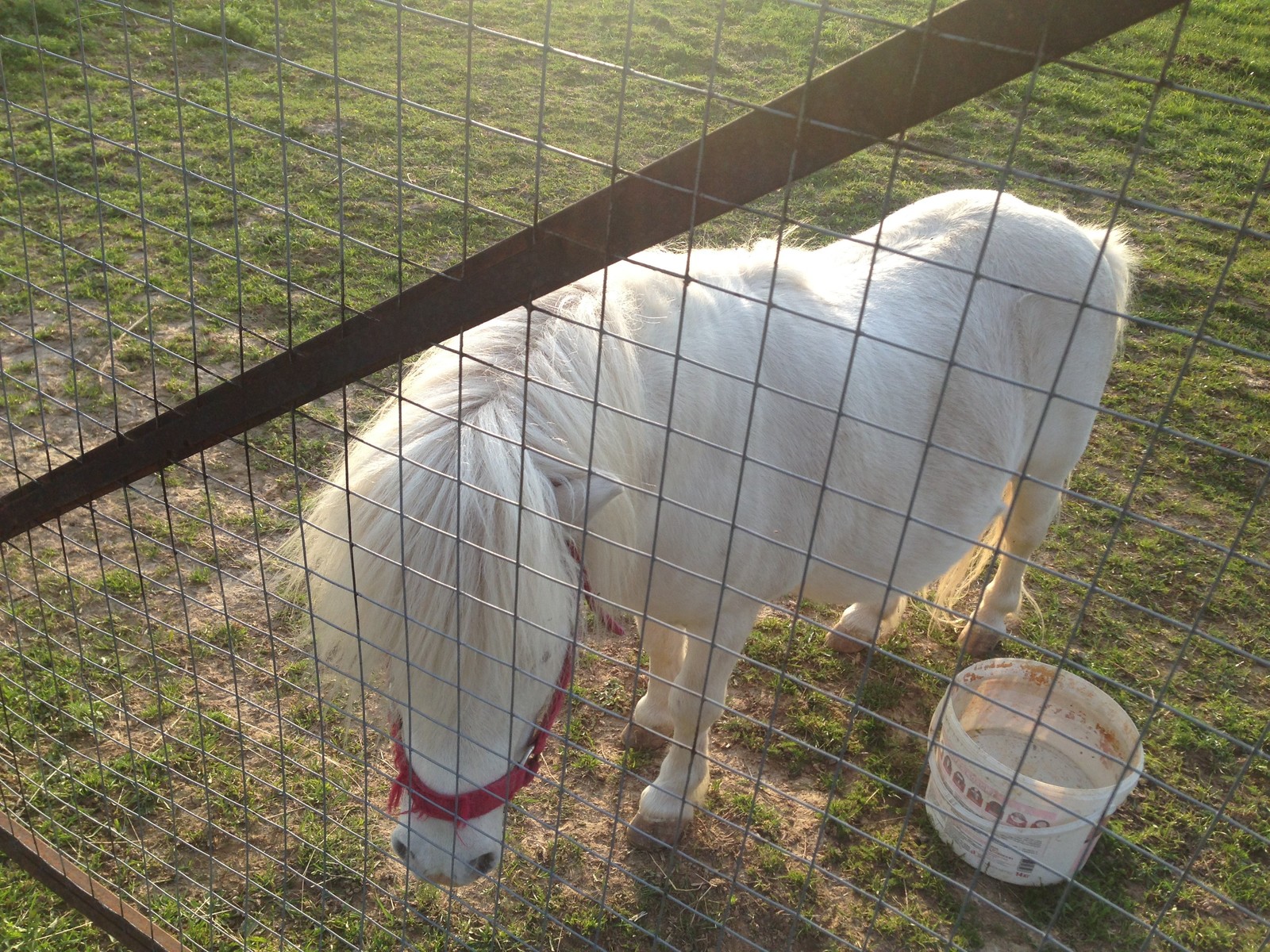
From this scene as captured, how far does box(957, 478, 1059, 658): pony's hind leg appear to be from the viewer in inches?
119

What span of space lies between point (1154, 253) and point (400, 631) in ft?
16.7

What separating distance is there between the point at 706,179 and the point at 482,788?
107 centimetres

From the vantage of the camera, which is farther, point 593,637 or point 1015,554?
point 1015,554

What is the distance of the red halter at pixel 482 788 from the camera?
169cm

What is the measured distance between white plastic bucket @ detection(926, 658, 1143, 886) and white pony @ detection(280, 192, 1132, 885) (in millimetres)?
459

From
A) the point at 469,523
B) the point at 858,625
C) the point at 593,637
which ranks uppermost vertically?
the point at 469,523

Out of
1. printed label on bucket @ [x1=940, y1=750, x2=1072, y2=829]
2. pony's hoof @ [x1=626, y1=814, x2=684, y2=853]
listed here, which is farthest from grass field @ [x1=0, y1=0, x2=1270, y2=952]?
printed label on bucket @ [x1=940, y1=750, x2=1072, y2=829]

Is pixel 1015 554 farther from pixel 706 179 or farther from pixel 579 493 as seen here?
pixel 706 179

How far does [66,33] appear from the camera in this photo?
6371 mm

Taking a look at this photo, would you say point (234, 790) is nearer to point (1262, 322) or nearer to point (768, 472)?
point (768, 472)

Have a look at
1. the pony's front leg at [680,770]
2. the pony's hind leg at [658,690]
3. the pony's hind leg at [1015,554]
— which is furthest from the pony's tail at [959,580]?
the pony's front leg at [680,770]

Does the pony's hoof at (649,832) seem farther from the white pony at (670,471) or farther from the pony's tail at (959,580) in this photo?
the pony's tail at (959,580)

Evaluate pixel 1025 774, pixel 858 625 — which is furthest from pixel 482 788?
pixel 858 625

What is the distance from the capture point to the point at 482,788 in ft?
5.41
